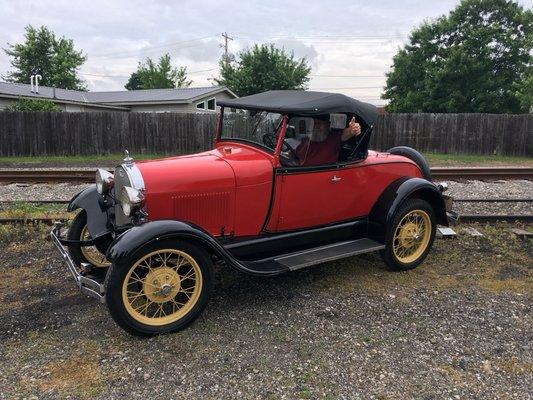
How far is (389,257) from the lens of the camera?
4719 mm

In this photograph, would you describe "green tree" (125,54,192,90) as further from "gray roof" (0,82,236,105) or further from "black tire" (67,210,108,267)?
"black tire" (67,210,108,267)

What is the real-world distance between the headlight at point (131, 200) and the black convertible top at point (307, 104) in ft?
4.86

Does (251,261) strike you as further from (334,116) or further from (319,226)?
(334,116)

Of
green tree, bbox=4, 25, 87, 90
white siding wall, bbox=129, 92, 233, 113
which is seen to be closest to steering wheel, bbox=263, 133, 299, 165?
white siding wall, bbox=129, 92, 233, 113

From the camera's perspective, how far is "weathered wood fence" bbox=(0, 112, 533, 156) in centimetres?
1773

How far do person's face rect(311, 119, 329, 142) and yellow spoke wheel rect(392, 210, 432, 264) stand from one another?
1.29m

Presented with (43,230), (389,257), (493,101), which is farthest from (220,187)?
(493,101)

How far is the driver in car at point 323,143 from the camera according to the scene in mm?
4312

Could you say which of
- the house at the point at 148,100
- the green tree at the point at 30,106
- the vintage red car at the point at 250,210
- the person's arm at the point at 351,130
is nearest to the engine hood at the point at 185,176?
the vintage red car at the point at 250,210

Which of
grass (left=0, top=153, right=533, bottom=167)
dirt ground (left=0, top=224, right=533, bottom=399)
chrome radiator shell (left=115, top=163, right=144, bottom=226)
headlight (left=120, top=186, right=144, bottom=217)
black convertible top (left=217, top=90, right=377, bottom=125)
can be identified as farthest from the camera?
grass (left=0, top=153, right=533, bottom=167)

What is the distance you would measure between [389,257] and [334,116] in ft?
5.31

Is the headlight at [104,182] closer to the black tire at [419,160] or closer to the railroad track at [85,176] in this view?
the black tire at [419,160]

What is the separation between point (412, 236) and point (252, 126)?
216 centimetres

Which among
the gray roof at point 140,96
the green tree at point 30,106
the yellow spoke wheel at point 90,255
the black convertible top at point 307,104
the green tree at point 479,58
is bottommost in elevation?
the yellow spoke wheel at point 90,255
